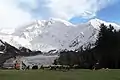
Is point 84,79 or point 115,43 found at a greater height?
point 115,43

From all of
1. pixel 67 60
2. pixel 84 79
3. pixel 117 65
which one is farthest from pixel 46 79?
pixel 67 60

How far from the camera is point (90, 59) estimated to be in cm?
11706

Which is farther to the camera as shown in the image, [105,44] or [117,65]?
[105,44]

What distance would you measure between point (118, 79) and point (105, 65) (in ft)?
200

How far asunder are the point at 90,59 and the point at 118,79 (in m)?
81.9

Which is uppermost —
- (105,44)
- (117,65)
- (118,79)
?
(105,44)

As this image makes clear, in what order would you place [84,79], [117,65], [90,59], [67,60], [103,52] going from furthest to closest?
[67,60]
[90,59]
[103,52]
[117,65]
[84,79]

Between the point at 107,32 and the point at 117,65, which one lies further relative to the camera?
the point at 107,32

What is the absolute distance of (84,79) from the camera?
1373 inches

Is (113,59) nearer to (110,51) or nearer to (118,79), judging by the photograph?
(110,51)

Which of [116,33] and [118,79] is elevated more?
[116,33]

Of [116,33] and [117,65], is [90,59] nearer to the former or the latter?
[116,33]

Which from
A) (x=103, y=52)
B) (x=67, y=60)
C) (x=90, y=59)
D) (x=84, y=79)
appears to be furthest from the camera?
(x=67, y=60)

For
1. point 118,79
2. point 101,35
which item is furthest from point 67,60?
point 118,79
